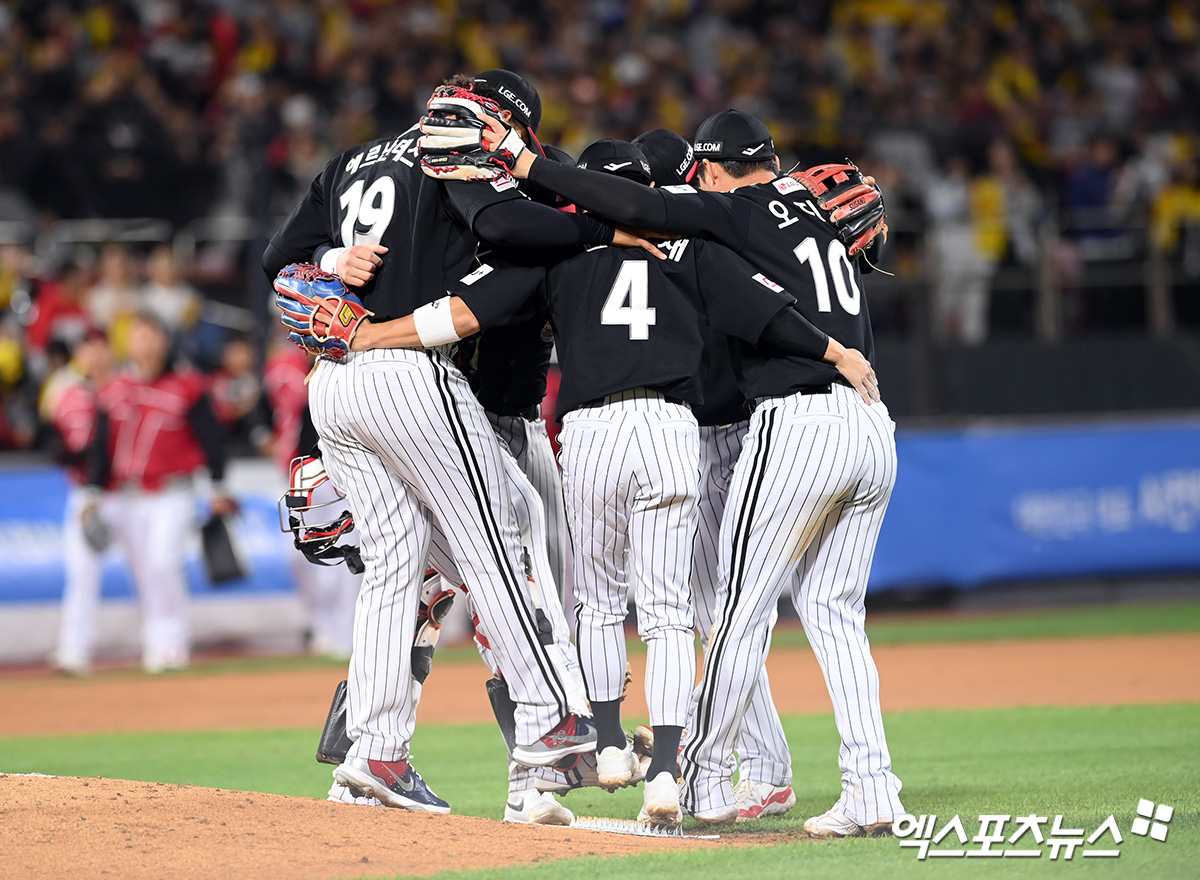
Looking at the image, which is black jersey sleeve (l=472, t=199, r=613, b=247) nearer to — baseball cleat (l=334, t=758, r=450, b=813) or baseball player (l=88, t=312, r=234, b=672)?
baseball cleat (l=334, t=758, r=450, b=813)

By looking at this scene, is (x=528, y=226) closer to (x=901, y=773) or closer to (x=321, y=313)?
(x=321, y=313)

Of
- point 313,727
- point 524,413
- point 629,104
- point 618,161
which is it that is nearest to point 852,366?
point 618,161

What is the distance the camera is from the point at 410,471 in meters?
4.98

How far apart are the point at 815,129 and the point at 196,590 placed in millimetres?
9174

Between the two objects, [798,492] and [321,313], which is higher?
[321,313]

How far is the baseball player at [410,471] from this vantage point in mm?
4930

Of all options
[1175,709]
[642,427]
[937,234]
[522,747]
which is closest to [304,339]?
[642,427]

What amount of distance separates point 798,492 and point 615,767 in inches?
44.7

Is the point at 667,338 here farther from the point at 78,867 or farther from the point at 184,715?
the point at 184,715

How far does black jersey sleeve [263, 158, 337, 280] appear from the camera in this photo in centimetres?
544

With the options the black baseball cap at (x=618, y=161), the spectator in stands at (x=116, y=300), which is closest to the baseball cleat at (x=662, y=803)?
the black baseball cap at (x=618, y=161)

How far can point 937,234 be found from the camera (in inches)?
573

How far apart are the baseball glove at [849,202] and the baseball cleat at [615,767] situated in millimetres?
1899

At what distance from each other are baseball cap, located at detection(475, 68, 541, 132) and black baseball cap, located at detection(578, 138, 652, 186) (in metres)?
Result: 0.23
